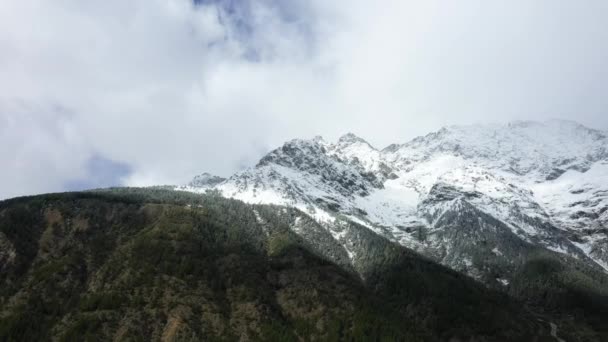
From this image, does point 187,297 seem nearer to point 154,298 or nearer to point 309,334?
point 154,298

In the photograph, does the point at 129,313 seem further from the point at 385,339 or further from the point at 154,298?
the point at 385,339

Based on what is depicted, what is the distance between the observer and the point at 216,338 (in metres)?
182

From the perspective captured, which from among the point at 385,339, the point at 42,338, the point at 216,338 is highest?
the point at 42,338

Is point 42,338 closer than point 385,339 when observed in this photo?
Yes

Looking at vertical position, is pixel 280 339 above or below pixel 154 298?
below

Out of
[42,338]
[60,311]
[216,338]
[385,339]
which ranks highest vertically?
[60,311]

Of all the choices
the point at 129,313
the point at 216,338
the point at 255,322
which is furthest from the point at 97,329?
the point at 255,322

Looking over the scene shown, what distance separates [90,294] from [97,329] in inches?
1028

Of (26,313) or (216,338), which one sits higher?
(26,313)

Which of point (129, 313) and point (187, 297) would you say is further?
point (187, 297)

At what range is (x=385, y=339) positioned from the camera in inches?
7653

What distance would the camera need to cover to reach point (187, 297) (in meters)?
198

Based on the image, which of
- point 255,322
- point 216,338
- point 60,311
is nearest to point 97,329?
point 60,311

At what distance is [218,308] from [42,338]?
59042 millimetres
